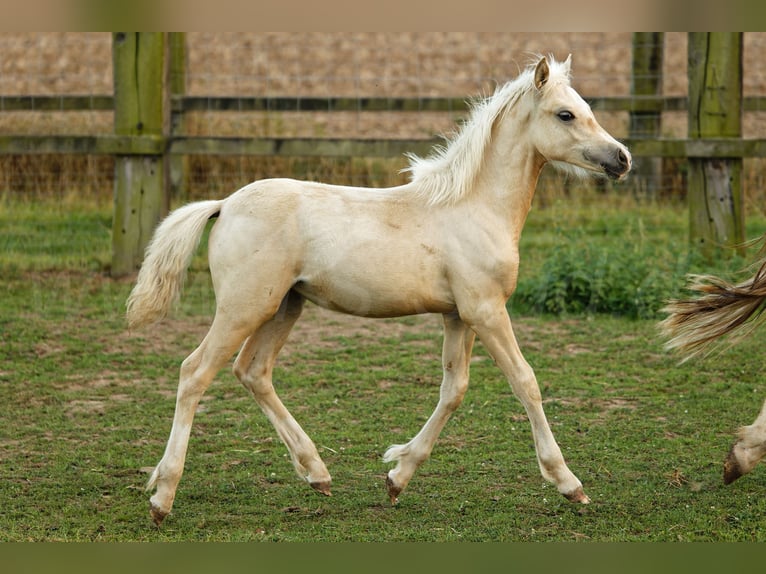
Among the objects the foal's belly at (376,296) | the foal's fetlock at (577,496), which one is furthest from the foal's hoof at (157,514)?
the foal's fetlock at (577,496)

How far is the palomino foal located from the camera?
4395 millimetres

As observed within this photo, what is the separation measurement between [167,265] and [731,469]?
2.73 metres

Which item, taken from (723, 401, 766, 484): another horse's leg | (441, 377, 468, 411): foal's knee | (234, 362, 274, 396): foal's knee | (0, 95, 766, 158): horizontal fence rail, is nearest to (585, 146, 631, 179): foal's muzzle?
(441, 377, 468, 411): foal's knee

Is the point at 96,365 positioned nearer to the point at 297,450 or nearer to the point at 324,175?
the point at 297,450

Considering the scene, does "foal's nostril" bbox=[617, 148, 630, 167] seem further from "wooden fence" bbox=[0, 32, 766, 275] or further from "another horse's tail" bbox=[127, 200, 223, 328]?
"wooden fence" bbox=[0, 32, 766, 275]

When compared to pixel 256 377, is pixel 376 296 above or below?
above

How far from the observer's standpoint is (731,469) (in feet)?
15.0

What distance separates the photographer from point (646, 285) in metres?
8.03

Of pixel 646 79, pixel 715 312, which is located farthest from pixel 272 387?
pixel 646 79

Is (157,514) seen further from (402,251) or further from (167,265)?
(402,251)

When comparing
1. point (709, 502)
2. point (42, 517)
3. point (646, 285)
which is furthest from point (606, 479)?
point (646, 285)

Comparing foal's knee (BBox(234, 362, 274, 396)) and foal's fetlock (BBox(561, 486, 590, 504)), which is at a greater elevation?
foal's knee (BBox(234, 362, 274, 396))

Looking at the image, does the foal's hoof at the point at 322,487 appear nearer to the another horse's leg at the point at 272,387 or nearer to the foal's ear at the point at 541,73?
the another horse's leg at the point at 272,387

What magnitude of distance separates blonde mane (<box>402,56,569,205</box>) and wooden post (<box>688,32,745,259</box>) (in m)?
4.13
